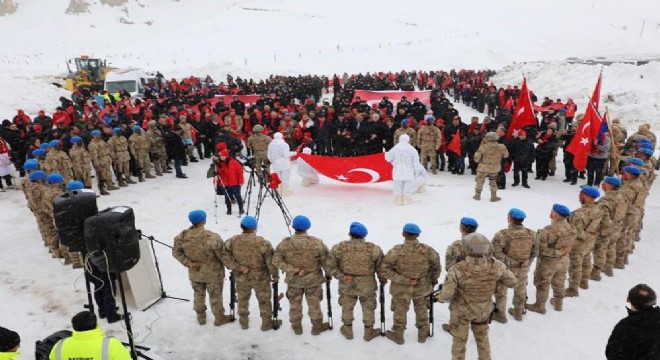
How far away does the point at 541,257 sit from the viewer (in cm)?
665

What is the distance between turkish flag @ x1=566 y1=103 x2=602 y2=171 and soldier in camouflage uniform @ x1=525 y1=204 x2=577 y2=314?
211 inches

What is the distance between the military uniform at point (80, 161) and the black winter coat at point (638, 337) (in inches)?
483

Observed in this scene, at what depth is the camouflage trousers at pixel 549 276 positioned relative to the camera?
6594 mm

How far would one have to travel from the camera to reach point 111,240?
4.90 meters

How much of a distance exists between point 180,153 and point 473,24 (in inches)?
2682

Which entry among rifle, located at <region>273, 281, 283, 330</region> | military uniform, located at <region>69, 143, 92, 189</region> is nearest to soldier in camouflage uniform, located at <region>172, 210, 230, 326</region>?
rifle, located at <region>273, 281, 283, 330</region>

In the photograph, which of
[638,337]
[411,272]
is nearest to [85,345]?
[411,272]

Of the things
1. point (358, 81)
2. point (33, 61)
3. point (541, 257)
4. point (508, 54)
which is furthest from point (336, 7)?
point (541, 257)

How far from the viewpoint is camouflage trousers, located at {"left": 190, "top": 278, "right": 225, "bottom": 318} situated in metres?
6.45

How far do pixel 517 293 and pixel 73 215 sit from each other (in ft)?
19.7

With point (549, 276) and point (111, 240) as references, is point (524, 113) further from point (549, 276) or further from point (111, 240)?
point (111, 240)

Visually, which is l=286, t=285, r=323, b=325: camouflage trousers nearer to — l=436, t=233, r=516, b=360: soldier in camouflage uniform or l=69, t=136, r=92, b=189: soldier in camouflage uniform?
l=436, t=233, r=516, b=360: soldier in camouflage uniform

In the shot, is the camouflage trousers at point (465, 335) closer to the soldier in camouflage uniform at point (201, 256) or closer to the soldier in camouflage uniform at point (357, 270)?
the soldier in camouflage uniform at point (357, 270)

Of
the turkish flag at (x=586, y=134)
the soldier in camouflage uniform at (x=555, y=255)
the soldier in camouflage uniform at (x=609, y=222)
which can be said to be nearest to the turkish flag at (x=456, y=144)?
the turkish flag at (x=586, y=134)
